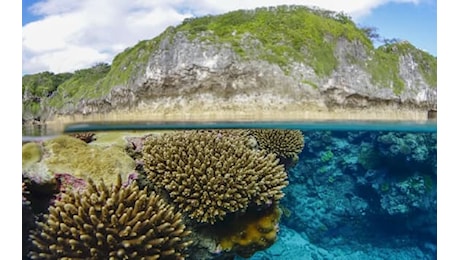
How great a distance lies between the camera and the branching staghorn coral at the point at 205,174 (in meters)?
3.33

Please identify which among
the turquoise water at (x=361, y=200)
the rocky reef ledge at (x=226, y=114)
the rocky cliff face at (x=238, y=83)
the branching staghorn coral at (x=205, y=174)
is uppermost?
the rocky cliff face at (x=238, y=83)

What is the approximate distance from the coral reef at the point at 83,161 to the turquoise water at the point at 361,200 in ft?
10.4

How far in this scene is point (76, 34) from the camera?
3303 mm

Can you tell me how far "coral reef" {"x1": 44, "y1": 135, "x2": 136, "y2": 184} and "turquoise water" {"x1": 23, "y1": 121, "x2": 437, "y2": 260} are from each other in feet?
10.4

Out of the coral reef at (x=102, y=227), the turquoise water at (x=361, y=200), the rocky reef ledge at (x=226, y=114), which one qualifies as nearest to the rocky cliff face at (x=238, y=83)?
the rocky reef ledge at (x=226, y=114)

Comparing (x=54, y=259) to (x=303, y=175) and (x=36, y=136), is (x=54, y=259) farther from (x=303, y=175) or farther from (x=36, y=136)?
(x=303, y=175)

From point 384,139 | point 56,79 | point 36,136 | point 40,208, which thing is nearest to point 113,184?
point 40,208

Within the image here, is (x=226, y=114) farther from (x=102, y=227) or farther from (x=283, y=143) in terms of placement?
(x=283, y=143)

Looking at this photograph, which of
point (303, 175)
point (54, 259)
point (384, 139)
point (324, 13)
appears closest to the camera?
point (54, 259)

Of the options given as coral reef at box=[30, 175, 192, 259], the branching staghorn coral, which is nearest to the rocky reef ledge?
the branching staghorn coral

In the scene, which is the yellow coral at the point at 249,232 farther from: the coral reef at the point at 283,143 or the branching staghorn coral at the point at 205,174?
the coral reef at the point at 283,143

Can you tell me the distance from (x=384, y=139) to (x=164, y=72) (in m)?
4.12

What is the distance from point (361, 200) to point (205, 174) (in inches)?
171

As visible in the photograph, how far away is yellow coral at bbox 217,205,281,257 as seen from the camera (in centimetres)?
363
